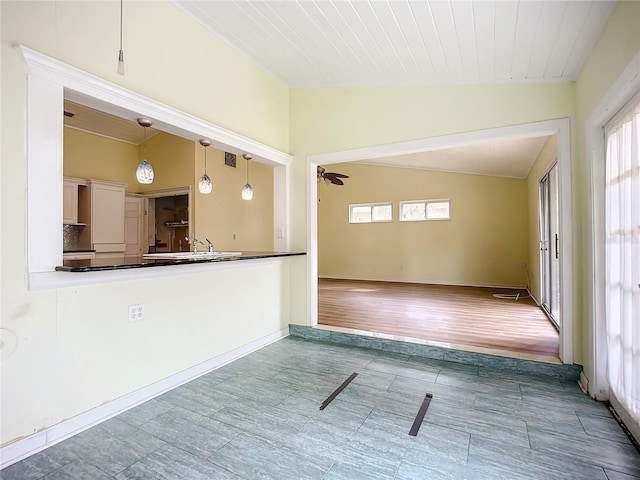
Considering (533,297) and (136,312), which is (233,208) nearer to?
(136,312)

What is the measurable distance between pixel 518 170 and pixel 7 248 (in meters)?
7.59

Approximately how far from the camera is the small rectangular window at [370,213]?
27.9 feet

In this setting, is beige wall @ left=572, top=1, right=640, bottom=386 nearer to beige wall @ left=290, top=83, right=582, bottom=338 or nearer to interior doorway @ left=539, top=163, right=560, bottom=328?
beige wall @ left=290, top=83, right=582, bottom=338

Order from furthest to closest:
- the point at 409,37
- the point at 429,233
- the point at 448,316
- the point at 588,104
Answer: the point at 429,233 → the point at 448,316 → the point at 409,37 → the point at 588,104

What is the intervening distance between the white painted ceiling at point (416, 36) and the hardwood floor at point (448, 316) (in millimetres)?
2610

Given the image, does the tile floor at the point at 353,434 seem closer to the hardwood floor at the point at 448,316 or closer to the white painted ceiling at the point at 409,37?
the hardwood floor at the point at 448,316

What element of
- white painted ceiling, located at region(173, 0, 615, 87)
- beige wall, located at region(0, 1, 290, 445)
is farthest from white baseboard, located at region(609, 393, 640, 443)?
beige wall, located at region(0, 1, 290, 445)

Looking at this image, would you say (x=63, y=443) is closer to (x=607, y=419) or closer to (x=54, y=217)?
(x=54, y=217)

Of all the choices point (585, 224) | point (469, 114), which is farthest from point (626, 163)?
point (469, 114)

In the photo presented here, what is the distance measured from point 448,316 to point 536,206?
2878 mm

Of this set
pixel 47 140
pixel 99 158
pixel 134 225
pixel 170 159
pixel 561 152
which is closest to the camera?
pixel 47 140

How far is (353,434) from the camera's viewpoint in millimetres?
1968

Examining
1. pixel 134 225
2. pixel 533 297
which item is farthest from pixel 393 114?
pixel 134 225

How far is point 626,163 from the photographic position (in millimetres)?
1894
